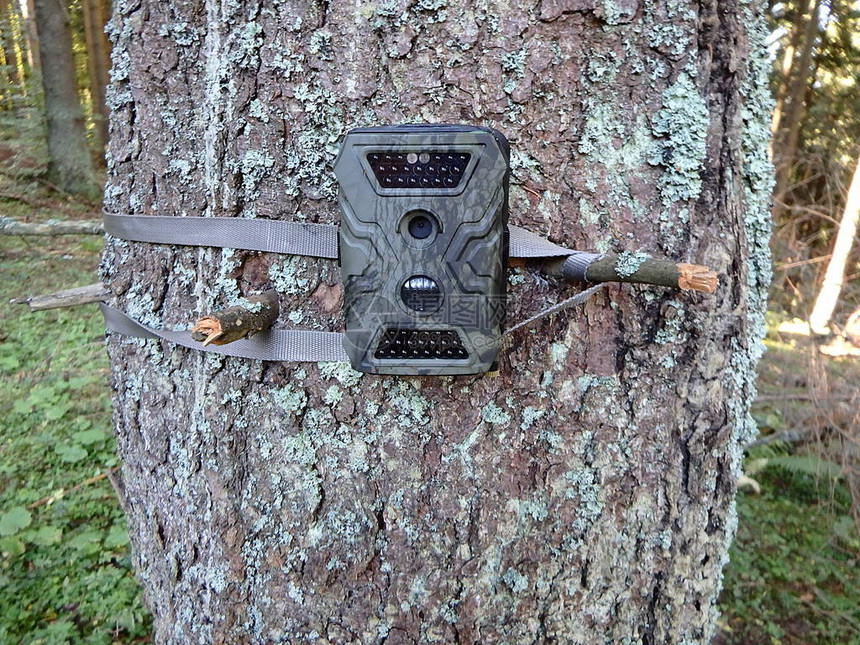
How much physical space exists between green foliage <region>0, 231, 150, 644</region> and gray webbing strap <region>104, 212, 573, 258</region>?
1.85 metres

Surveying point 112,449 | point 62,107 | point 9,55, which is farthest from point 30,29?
point 112,449

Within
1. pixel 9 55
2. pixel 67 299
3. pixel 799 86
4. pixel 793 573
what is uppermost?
pixel 9 55

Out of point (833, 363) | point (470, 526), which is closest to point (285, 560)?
point (470, 526)

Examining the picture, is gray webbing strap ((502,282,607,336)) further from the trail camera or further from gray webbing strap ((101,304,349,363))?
gray webbing strap ((101,304,349,363))

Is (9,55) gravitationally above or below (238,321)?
above

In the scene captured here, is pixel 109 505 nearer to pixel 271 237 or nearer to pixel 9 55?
pixel 271 237

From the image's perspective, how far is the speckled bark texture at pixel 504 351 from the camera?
97cm

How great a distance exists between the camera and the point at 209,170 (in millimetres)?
1063

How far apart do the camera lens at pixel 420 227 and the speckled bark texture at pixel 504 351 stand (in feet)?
0.61

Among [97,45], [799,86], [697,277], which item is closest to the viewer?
[697,277]

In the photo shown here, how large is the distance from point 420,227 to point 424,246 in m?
0.03

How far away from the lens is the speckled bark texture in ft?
3.18

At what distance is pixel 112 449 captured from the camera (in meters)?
3.19

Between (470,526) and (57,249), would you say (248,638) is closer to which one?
(470,526)
